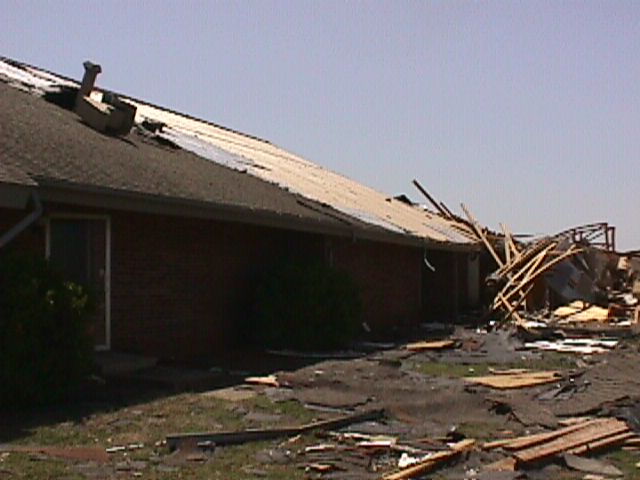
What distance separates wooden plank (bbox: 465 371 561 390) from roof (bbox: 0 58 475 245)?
435 cm

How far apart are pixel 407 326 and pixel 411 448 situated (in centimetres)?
1540

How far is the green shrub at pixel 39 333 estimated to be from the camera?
9.65m

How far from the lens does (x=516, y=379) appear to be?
13.7 meters

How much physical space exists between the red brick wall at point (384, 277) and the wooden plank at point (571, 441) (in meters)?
9.93

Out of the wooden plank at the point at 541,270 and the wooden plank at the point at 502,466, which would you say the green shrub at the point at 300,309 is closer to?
the wooden plank at the point at 502,466

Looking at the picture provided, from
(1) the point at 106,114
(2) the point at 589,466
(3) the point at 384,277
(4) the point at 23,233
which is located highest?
(1) the point at 106,114

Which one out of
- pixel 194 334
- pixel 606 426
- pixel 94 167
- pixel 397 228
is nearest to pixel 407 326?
pixel 397 228

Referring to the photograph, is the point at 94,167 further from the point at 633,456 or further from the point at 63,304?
the point at 633,456

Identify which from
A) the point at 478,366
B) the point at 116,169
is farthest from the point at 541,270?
the point at 116,169

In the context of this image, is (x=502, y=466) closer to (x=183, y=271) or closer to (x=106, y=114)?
(x=183, y=271)

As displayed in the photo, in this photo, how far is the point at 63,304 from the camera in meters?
10.1

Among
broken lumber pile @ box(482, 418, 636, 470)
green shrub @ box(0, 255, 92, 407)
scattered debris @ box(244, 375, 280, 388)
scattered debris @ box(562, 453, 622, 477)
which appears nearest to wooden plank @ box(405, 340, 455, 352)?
scattered debris @ box(244, 375, 280, 388)

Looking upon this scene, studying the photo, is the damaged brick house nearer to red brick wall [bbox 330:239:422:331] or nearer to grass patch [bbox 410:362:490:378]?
red brick wall [bbox 330:239:422:331]

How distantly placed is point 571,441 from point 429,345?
988cm
